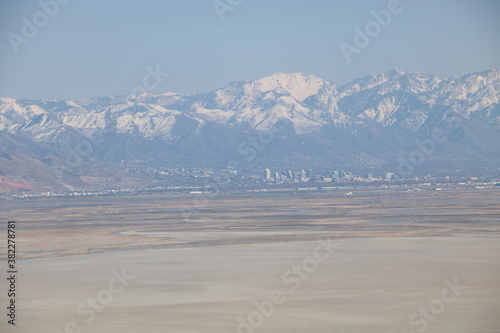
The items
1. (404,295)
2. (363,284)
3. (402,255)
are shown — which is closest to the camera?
(404,295)

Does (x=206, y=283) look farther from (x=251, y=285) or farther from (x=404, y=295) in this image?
(x=404, y=295)

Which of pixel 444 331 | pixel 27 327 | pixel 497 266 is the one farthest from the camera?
pixel 497 266

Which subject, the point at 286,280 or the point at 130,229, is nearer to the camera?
the point at 286,280

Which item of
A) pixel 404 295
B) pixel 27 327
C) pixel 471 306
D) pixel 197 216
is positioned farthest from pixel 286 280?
pixel 197 216

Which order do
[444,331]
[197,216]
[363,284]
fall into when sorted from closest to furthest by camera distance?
1. [444,331]
2. [363,284]
3. [197,216]

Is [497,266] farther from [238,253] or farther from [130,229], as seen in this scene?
[130,229]

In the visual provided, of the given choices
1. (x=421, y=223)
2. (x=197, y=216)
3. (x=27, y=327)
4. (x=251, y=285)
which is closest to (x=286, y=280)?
(x=251, y=285)
